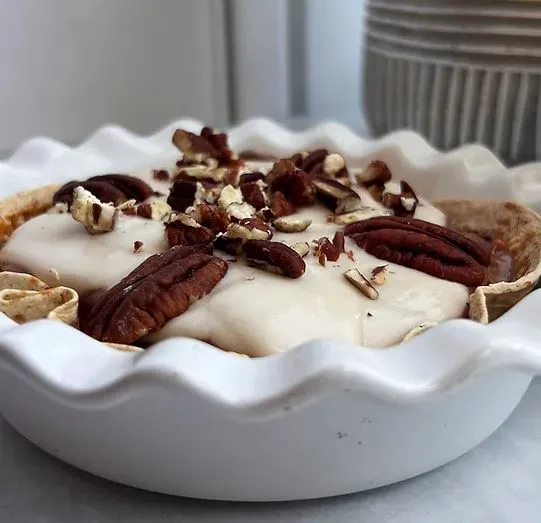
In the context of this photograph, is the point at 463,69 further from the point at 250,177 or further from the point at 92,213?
the point at 92,213

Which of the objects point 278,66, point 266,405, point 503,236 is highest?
point 266,405

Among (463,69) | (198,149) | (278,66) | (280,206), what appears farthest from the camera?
(278,66)

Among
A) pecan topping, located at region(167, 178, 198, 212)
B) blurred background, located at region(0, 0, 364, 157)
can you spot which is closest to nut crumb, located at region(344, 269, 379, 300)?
pecan topping, located at region(167, 178, 198, 212)

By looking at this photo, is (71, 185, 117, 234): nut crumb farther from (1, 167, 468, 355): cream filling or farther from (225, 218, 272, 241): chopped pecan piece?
(225, 218, 272, 241): chopped pecan piece

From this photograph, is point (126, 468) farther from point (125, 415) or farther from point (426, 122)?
point (426, 122)

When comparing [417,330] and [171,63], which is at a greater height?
[417,330]

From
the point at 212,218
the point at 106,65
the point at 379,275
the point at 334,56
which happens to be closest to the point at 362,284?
the point at 379,275
